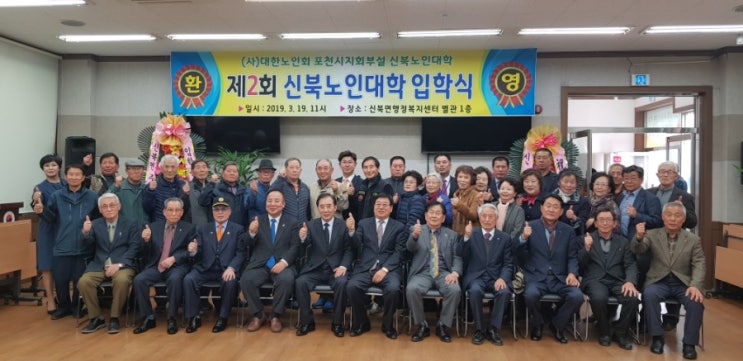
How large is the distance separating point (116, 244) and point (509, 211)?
3.51 metres

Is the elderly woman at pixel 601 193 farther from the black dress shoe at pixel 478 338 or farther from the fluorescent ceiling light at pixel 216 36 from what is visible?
the fluorescent ceiling light at pixel 216 36

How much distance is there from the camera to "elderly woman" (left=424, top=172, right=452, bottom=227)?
16.0ft

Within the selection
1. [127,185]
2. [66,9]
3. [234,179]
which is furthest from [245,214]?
[66,9]

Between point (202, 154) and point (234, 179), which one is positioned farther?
point (202, 154)

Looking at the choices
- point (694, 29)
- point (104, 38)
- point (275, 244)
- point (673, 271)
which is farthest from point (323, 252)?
point (694, 29)

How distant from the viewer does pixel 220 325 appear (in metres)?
4.57

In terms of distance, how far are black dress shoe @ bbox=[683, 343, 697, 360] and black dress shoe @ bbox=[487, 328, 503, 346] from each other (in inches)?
53.5

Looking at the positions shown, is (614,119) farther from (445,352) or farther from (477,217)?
(445,352)

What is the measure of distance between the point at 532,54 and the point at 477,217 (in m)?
3.17

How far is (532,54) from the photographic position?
277 inches

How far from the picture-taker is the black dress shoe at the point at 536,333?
4422 mm

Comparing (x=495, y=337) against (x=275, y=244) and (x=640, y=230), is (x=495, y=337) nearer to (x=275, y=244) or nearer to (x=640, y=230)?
(x=640, y=230)

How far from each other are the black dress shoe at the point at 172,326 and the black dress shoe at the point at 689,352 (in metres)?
4.06

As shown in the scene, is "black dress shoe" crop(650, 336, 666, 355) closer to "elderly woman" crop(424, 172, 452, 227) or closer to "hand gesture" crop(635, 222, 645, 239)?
"hand gesture" crop(635, 222, 645, 239)
